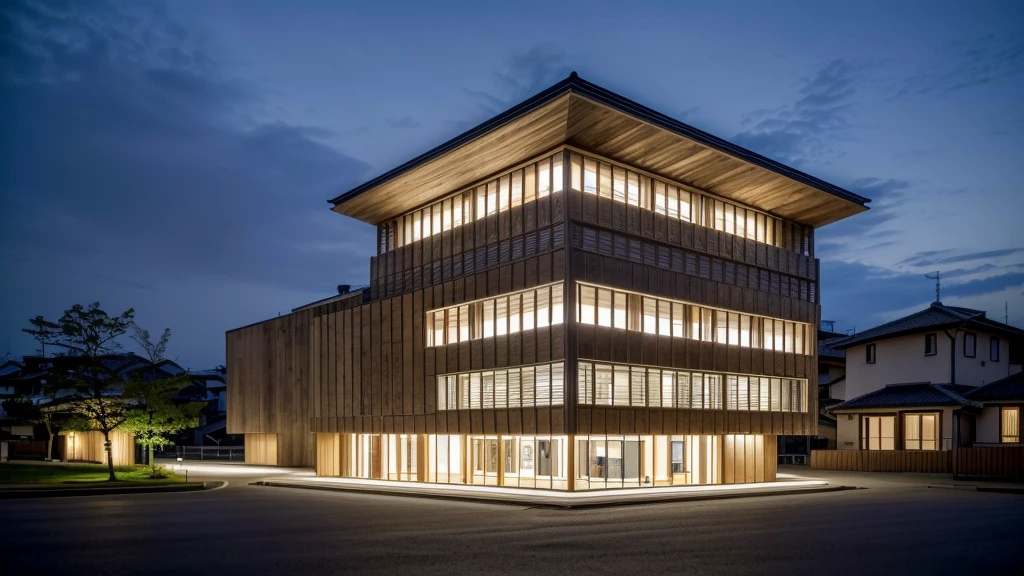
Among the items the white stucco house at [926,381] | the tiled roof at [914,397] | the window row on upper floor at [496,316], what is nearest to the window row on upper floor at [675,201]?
the window row on upper floor at [496,316]

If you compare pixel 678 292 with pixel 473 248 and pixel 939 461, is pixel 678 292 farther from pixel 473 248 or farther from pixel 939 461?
pixel 939 461

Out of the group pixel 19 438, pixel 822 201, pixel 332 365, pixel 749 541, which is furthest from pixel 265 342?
pixel 749 541

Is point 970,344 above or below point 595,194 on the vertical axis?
below

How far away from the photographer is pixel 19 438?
256 ft

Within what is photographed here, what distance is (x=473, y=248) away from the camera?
131 ft

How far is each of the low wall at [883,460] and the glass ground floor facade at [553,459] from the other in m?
14.6

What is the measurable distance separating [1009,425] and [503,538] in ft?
152

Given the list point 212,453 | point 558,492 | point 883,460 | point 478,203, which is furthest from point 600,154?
A: point 212,453

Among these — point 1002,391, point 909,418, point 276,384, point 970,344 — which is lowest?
point 909,418

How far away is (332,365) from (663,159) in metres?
21.8

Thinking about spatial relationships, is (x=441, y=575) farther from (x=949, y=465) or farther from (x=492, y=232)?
(x=949, y=465)

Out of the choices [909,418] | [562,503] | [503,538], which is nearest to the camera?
[503,538]

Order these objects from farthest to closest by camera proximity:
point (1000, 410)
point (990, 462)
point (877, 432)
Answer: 1. point (877, 432)
2. point (1000, 410)
3. point (990, 462)

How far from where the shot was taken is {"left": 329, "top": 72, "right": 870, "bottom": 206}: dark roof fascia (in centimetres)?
3231
